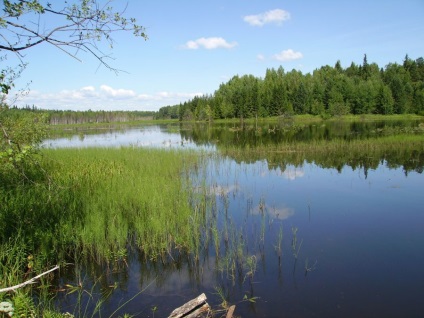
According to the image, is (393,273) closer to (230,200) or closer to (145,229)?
(145,229)

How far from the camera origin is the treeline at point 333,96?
8525cm

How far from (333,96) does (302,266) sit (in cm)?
9184

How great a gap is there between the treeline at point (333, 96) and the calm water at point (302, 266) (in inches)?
3094

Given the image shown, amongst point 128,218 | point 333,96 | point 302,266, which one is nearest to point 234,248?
point 302,266

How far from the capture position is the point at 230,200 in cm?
1217

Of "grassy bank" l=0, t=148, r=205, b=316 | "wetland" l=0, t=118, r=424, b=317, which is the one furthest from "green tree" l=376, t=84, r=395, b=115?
"grassy bank" l=0, t=148, r=205, b=316

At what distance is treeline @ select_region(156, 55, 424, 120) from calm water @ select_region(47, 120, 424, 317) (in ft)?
258

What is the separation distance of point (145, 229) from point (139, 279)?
1461mm

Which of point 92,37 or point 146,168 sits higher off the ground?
point 92,37

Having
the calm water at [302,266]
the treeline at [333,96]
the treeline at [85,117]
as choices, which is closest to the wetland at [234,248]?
the calm water at [302,266]

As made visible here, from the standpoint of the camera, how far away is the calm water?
18.7ft

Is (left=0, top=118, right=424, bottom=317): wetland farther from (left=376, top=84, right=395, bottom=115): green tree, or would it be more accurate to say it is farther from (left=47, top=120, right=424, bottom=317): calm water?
(left=376, top=84, right=395, bottom=115): green tree

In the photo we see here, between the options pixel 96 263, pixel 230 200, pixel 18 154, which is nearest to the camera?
pixel 18 154

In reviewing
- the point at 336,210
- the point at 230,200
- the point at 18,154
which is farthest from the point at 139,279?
the point at 336,210
